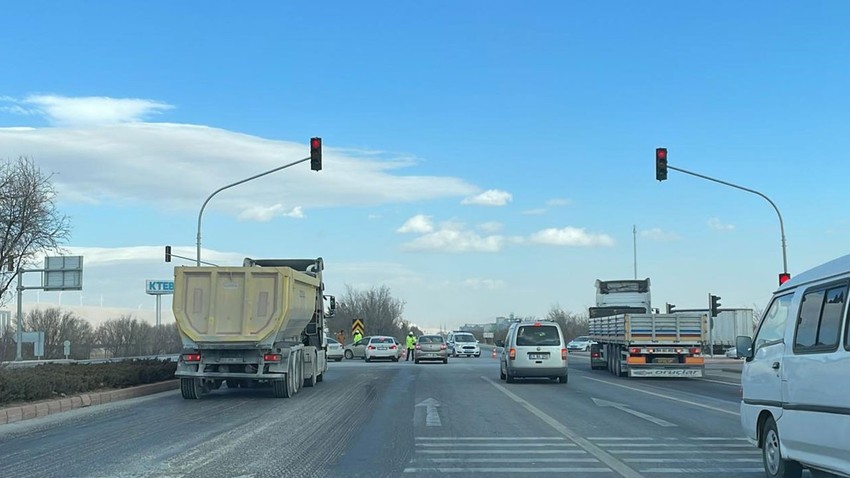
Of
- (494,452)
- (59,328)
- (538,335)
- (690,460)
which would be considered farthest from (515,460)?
(59,328)

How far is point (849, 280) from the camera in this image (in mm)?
6816

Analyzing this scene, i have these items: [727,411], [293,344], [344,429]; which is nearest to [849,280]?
[344,429]

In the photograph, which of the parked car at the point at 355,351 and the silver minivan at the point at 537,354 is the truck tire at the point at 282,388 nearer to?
the silver minivan at the point at 537,354

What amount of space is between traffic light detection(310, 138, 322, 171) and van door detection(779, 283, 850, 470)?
18.7 meters

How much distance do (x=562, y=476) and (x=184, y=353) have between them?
12.3 metres

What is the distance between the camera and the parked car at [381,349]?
45834 mm

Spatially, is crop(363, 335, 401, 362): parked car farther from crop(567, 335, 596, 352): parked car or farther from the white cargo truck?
crop(567, 335, 596, 352): parked car

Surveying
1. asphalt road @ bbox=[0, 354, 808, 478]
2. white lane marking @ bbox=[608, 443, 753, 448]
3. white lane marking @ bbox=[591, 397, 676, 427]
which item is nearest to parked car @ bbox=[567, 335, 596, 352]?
asphalt road @ bbox=[0, 354, 808, 478]

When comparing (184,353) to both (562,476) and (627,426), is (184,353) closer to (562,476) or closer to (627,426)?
(627,426)

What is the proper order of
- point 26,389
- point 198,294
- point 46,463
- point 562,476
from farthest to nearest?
point 198,294
point 26,389
point 46,463
point 562,476

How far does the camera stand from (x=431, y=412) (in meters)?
16.1

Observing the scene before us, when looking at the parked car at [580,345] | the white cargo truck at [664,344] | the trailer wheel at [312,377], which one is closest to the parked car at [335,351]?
the parked car at [580,345]

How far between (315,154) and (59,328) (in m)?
62.0

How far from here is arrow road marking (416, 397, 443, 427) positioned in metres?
14.2
